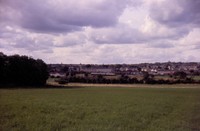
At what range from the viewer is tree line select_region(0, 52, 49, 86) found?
296 feet

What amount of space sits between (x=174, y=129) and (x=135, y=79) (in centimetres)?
11227

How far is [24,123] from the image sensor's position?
19188mm

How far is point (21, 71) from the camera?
311ft

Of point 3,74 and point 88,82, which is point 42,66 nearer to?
point 3,74

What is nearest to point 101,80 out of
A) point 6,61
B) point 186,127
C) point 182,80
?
point 182,80

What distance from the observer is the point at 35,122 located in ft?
64.3

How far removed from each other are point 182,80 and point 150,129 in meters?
112

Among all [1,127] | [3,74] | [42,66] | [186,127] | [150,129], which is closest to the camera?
[1,127]

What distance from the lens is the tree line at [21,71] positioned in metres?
90.3

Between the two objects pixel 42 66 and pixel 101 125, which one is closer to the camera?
pixel 101 125

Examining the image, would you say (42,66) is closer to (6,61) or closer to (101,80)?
(6,61)

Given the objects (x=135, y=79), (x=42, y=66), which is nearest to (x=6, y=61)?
(x=42, y=66)

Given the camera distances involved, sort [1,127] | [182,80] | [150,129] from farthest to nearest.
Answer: [182,80], [150,129], [1,127]

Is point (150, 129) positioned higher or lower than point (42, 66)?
lower
